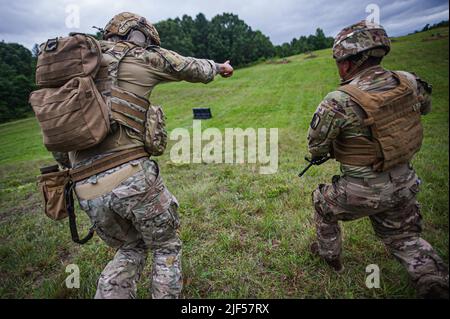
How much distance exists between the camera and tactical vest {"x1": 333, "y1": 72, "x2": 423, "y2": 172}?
2.52 metres

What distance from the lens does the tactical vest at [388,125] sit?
252 centimetres

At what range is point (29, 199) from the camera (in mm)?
7254

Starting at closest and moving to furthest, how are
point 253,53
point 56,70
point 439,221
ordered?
point 56,70, point 439,221, point 253,53

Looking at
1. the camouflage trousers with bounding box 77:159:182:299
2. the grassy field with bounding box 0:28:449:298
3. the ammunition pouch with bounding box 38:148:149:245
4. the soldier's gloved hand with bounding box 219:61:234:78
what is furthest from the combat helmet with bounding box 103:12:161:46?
the grassy field with bounding box 0:28:449:298

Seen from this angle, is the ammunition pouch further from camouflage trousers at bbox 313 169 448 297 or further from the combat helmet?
camouflage trousers at bbox 313 169 448 297

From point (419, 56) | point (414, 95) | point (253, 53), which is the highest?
point (253, 53)

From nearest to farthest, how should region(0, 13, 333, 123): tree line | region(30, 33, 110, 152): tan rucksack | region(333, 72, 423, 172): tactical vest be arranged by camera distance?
region(30, 33, 110, 152): tan rucksack, region(333, 72, 423, 172): tactical vest, region(0, 13, 333, 123): tree line

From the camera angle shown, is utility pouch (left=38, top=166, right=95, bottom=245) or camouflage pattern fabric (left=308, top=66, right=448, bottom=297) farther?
utility pouch (left=38, top=166, right=95, bottom=245)

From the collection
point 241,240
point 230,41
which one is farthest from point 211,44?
point 241,240

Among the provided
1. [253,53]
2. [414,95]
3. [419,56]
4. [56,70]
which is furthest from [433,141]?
[253,53]

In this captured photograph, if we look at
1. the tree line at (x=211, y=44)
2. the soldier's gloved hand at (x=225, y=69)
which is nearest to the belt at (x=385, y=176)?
the soldier's gloved hand at (x=225, y=69)
